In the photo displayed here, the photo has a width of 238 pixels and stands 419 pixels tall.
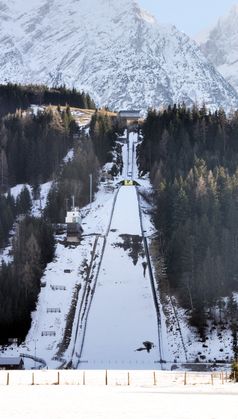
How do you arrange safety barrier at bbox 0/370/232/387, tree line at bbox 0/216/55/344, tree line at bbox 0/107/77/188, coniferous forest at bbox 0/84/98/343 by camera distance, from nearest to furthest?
safety barrier at bbox 0/370/232/387
tree line at bbox 0/216/55/344
coniferous forest at bbox 0/84/98/343
tree line at bbox 0/107/77/188

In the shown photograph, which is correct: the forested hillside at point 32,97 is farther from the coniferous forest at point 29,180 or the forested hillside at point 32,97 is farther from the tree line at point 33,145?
the tree line at point 33,145

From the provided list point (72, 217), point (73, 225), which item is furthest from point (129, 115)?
point (73, 225)

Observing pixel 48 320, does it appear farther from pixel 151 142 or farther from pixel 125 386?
pixel 151 142

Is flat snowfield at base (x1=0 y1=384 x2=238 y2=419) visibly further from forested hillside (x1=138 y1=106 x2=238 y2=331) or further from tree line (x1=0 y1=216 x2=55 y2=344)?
forested hillside (x1=138 y1=106 x2=238 y2=331)

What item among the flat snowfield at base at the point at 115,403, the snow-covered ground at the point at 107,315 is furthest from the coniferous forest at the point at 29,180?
the flat snowfield at base at the point at 115,403

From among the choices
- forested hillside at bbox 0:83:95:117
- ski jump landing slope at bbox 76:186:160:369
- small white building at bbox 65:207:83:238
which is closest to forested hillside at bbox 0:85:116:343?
forested hillside at bbox 0:83:95:117

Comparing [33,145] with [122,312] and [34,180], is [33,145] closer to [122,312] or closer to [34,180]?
[34,180]
